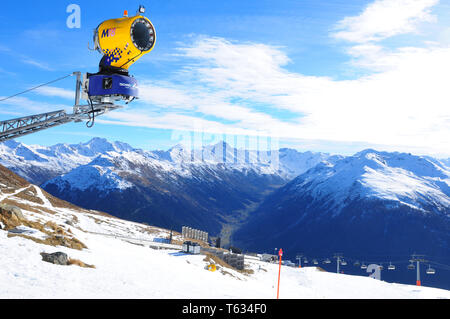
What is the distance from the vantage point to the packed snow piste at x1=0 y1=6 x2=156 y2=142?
2058 centimetres

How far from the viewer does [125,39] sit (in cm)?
2053

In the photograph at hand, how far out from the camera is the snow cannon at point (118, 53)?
67.4ft

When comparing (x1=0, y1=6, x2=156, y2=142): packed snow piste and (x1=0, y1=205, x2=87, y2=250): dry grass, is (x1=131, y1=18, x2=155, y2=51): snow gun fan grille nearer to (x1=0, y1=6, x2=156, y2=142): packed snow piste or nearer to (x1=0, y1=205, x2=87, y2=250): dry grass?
(x1=0, y1=6, x2=156, y2=142): packed snow piste

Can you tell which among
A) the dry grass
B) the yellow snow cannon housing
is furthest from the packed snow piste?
the dry grass

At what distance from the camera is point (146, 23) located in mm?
20906

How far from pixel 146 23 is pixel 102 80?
13.2 ft

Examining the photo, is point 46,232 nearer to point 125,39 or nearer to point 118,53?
point 118,53

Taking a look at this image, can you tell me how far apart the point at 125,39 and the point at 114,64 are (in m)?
2.00

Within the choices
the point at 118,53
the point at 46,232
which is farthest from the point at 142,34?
the point at 46,232

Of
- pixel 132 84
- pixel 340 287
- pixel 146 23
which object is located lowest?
pixel 340 287
